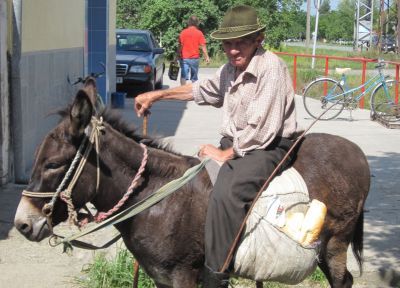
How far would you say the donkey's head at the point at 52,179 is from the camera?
12.6 feet

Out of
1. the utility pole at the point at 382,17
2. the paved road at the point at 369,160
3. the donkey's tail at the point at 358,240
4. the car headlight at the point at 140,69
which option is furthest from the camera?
the utility pole at the point at 382,17

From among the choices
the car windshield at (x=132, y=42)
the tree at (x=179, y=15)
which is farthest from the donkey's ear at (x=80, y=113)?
the tree at (x=179, y=15)

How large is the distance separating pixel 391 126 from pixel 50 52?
26.4 feet

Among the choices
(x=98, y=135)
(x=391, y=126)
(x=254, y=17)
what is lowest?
(x=391, y=126)

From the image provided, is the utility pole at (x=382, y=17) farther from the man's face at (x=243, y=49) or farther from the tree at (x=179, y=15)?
the man's face at (x=243, y=49)

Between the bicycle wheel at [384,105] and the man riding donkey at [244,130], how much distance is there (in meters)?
12.2

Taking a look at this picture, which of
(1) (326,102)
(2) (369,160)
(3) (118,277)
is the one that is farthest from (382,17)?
(3) (118,277)

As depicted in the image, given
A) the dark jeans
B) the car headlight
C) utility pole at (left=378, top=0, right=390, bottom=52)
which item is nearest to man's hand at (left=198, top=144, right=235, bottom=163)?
the dark jeans

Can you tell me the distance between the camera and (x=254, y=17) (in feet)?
13.8

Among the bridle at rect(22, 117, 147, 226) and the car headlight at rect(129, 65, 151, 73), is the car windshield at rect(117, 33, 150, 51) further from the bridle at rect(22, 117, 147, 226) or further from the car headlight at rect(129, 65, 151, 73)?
the bridle at rect(22, 117, 147, 226)

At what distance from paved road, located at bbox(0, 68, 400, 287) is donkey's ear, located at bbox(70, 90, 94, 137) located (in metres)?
0.79

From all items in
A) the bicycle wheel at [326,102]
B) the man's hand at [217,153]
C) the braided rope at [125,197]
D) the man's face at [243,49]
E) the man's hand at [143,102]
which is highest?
the man's face at [243,49]

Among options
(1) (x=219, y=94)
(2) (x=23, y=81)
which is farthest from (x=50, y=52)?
(1) (x=219, y=94)

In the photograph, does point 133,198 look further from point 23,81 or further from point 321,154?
point 23,81
